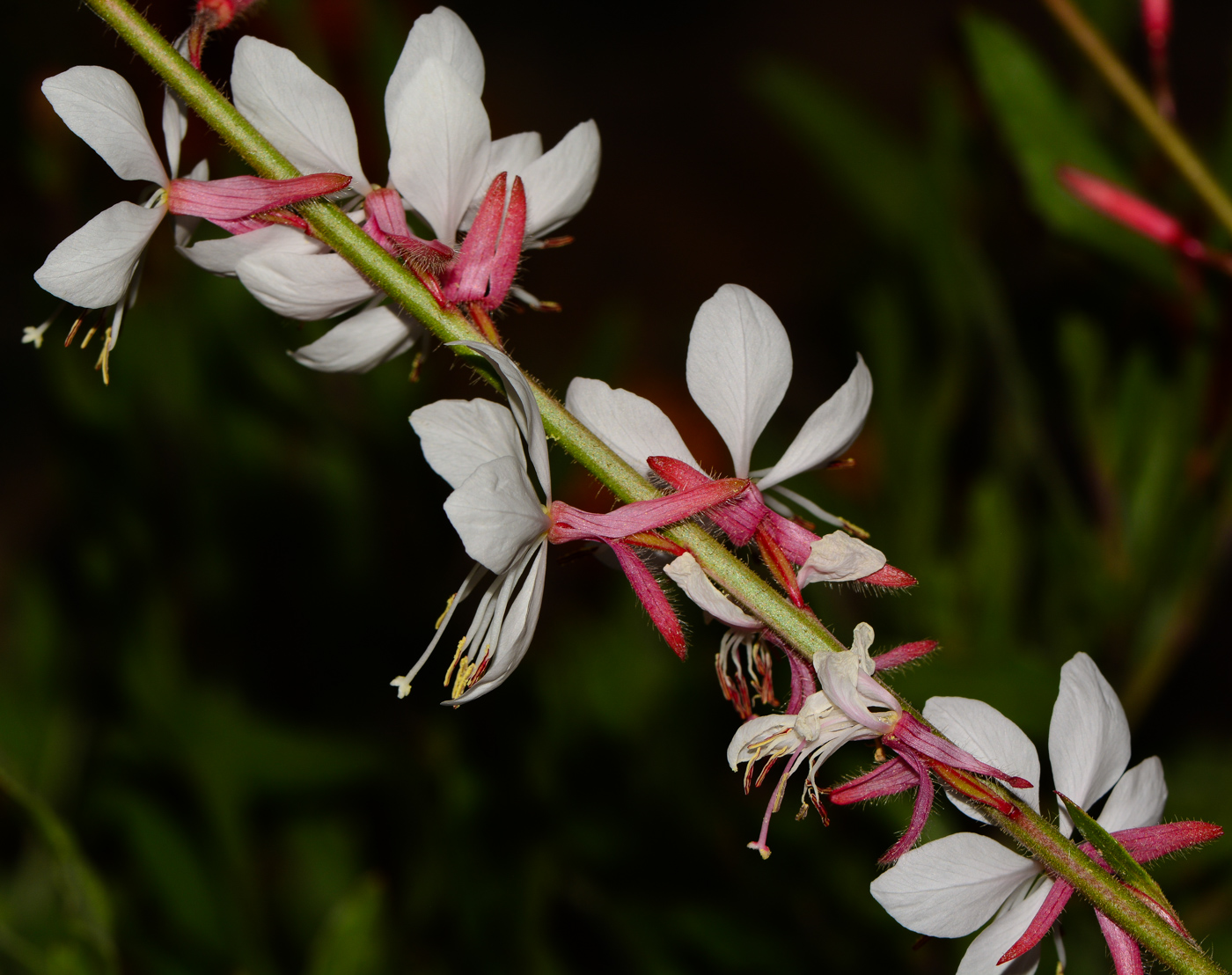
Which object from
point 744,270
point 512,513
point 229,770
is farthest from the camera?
point 744,270

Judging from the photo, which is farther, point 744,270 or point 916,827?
point 744,270

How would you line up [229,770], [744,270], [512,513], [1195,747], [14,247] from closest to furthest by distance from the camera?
[512,513] → [229,770] → [1195,747] → [14,247] → [744,270]

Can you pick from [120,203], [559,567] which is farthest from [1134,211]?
[559,567]

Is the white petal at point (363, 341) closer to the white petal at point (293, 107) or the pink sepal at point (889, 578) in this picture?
the white petal at point (293, 107)

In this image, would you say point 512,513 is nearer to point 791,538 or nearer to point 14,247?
point 791,538

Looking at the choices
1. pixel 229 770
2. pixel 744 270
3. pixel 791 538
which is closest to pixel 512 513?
pixel 791 538

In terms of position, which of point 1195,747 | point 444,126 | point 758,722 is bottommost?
point 1195,747

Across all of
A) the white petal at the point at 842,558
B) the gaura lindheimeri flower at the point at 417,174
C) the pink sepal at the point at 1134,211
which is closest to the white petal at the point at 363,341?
the gaura lindheimeri flower at the point at 417,174
